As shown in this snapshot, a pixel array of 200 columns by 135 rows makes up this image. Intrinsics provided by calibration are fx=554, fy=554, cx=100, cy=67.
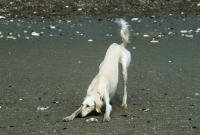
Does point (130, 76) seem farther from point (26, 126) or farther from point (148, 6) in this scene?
point (148, 6)

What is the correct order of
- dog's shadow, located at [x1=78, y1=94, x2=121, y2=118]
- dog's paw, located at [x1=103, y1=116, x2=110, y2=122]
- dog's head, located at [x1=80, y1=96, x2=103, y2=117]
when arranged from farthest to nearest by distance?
dog's shadow, located at [x1=78, y1=94, x2=121, y2=118] < dog's head, located at [x1=80, y1=96, x2=103, y2=117] < dog's paw, located at [x1=103, y1=116, x2=110, y2=122]

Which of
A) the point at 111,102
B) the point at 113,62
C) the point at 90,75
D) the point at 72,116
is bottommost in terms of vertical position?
the point at 90,75

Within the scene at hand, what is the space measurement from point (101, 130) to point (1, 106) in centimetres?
195

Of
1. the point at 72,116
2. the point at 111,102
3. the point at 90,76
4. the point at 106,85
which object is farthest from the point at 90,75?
the point at 72,116

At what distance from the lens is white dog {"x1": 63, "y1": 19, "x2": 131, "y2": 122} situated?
7301 millimetres

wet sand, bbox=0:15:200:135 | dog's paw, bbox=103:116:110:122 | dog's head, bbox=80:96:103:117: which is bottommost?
wet sand, bbox=0:15:200:135

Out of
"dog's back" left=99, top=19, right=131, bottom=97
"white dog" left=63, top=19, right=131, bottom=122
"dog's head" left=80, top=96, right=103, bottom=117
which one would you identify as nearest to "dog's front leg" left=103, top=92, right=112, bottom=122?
"white dog" left=63, top=19, right=131, bottom=122

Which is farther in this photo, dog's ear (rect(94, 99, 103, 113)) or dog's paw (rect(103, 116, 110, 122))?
dog's ear (rect(94, 99, 103, 113))

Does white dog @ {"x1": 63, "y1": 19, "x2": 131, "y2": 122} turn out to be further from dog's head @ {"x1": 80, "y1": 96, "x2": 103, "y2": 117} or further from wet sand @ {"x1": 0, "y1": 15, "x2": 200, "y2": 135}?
wet sand @ {"x1": 0, "y1": 15, "x2": 200, "y2": 135}

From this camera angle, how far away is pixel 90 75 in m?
10.2

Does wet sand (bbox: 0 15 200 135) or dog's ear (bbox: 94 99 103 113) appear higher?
dog's ear (bbox: 94 99 103 113)

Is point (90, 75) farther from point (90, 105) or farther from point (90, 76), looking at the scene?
point (90, 105)

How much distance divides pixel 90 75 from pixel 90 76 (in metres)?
0.08

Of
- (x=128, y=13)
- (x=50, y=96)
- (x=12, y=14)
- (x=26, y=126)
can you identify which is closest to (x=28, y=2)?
(x=12, y=14)
